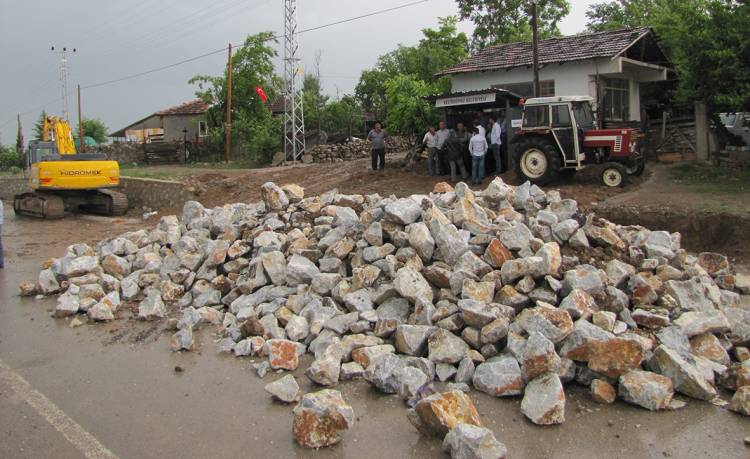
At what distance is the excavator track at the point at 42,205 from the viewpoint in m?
19.6

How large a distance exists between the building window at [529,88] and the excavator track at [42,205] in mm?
14114

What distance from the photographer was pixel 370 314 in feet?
21.9

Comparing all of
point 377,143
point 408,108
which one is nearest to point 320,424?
point 377,143

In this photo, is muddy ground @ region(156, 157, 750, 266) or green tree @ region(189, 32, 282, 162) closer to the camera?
muddy ground @ region(156, 157, 750, 266)

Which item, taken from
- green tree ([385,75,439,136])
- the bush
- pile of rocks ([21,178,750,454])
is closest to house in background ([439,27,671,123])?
green tree ([385,75,439,136])

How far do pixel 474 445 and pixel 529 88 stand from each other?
17.5m

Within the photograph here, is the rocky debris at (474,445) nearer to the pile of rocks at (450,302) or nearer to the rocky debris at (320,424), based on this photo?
the pile of rocks at (450,302)

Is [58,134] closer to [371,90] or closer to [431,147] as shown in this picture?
[431,147]

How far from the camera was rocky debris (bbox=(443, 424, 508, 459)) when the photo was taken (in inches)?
167

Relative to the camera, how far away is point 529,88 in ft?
66.4

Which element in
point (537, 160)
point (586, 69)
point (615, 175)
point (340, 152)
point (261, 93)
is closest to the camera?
point (615, 175)

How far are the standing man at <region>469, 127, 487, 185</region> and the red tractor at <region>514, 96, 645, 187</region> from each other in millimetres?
998

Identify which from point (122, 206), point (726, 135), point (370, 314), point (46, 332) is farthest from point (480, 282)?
point (122, 206)

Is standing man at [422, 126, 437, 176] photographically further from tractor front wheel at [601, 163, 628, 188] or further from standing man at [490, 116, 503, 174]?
tractor front wheel at [601, 163, 628, 188]
